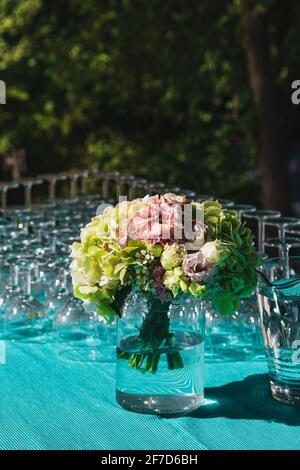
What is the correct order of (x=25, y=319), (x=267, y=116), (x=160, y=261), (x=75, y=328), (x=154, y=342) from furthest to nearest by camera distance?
(x=267, y=116) → (x=25, y=319) → (x=75, y=328) → (x=154, y=342) → (x=160, y=261)

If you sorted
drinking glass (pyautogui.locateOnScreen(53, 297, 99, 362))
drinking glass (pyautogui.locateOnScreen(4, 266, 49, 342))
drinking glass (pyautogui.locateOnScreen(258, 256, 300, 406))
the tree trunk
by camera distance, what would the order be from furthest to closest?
the tree trunk
drinking glass (pyautogui.locateOnScreen(4, 266, 49, 342))
drinking glass (pyautogui.locateOnScreen(53, 297, 99, 362))
drinking glass (pyautogui.locateOnScreen(258, 256, 300, 406))

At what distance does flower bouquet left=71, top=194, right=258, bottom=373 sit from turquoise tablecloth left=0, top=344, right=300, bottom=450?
153 millimetres

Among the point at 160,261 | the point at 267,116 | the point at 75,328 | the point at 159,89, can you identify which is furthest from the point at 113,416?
the point at 159,89

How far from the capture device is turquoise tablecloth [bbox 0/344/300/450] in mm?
2064

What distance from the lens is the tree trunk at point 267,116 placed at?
7.06 meters

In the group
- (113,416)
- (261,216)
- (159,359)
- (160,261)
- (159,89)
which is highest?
(159,89)

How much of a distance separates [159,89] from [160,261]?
7277mm

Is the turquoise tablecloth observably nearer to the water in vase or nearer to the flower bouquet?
the water in vase

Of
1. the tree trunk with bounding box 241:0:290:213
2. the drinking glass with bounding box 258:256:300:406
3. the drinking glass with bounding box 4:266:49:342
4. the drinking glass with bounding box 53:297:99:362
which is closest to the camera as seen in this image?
the drinking glass with bounding box 258:256:300:406

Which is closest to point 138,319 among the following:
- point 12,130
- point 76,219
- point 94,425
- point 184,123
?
point 94,425

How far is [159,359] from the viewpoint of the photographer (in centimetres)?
226

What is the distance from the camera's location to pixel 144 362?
7.45 feet

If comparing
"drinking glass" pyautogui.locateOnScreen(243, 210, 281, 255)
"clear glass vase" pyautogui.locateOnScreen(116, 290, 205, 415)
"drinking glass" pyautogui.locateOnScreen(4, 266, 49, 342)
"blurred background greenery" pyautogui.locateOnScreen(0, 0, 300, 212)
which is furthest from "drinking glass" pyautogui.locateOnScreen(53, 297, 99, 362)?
"blurred background greenery" pyautogui.locateOnScreen(0, 0, 300, 212)

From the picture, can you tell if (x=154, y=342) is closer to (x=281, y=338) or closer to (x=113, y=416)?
(x=113, y=416)
